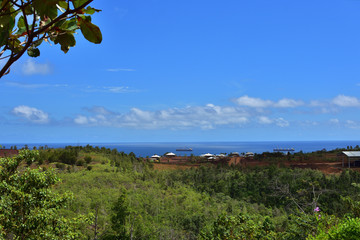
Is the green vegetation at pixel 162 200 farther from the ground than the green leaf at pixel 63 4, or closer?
closer

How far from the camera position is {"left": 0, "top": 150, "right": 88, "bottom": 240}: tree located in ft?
22.5

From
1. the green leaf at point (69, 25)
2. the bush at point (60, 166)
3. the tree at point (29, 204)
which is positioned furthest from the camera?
the bush at point (60, 166)

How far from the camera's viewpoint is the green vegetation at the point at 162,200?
728 centimetres

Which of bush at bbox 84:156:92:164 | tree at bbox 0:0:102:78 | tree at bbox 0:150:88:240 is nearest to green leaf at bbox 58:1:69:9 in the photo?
tree at bbox 0:0:102:78

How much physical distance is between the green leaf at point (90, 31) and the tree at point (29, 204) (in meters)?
6.97

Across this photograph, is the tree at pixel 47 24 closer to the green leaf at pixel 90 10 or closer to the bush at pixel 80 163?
the green leaf at pixel 90 10

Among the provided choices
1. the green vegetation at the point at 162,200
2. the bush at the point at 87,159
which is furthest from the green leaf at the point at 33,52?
the bush at the point at 87,159

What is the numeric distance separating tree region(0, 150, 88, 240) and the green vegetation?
0.02m

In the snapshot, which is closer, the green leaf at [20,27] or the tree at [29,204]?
the green leaf at [20,27]

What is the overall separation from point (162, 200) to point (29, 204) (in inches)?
471

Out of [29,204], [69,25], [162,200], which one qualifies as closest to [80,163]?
[162,200]

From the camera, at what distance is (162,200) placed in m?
18.5

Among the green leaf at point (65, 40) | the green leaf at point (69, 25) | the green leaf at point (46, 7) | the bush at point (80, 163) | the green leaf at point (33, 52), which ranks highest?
the green leaf at point (69, 25)

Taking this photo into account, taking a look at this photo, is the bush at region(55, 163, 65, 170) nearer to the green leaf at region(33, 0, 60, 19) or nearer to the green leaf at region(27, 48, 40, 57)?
the green leaf at region(27, 48, 40, 57)
